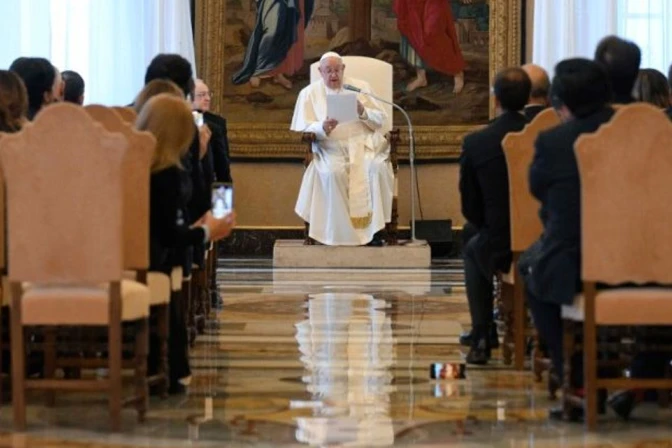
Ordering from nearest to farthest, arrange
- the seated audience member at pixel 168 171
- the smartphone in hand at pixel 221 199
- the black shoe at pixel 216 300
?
the seated audience member at pixel 168 171
the smartphone in hand at pixel 221 199
the black shoe at pixel 216 300

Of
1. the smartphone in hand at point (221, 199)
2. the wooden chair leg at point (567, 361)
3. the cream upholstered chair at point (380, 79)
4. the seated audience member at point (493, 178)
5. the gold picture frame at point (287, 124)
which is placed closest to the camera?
the wooden chair leg at point (567, 361)

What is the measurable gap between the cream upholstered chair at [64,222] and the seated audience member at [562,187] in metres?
1.60

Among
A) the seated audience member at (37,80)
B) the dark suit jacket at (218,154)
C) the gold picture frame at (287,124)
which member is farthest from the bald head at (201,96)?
the gold picture frame at (287,124)

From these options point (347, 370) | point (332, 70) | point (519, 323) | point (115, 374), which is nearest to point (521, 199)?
point (519, 323)

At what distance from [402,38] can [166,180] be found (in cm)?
992

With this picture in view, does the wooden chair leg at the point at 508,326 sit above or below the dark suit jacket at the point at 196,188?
below

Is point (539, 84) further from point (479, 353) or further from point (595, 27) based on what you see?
point (595, 27)

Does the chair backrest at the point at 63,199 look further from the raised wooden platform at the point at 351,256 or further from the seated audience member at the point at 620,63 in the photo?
the raised wooden platform at the point at 351,256

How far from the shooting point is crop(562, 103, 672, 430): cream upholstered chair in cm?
527

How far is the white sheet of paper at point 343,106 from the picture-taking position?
13070mm

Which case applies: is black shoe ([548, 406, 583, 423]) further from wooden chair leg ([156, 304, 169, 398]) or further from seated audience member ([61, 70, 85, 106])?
seated audience member ([61, 70, 85, 106])

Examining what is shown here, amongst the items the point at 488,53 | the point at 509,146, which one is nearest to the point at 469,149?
the point at 509,146

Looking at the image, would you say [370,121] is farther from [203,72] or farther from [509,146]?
[509,146]

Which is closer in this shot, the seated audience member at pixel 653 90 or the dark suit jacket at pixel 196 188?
the dark suit jacket at pixel 196 188
